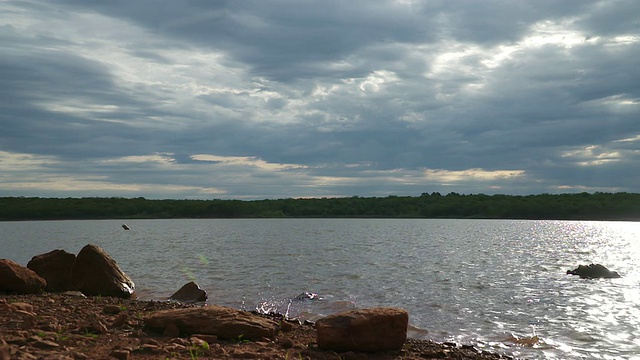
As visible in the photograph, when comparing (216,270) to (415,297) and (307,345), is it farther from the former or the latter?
(307,345)

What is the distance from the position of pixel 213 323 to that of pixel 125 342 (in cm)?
168

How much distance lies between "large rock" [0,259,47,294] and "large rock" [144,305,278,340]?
651 cm

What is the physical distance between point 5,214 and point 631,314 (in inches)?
6010

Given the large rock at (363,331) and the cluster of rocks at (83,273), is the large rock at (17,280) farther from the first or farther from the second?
the large rock at (363,331)

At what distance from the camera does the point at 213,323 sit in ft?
33.5

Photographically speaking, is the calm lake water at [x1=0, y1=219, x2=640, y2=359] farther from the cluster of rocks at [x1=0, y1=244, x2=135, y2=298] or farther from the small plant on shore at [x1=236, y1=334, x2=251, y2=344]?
the small plant on shore at [x1=236, y1=334, x2=251, y2=344]

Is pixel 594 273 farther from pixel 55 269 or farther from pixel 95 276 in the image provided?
pixel 55 269

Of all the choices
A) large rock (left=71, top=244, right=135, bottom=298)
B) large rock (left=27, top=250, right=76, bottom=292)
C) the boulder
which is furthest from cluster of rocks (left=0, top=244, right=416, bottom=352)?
the boulder

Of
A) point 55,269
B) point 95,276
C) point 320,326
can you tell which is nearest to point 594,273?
point 320,326

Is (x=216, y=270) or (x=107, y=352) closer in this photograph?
(x=107, y=352)

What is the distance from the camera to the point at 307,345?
10.3 meters

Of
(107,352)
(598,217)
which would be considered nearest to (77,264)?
(107,352)

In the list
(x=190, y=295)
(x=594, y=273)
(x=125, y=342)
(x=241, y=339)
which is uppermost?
(x=125, y=342)

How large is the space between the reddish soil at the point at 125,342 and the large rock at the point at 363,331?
7.3 inches
